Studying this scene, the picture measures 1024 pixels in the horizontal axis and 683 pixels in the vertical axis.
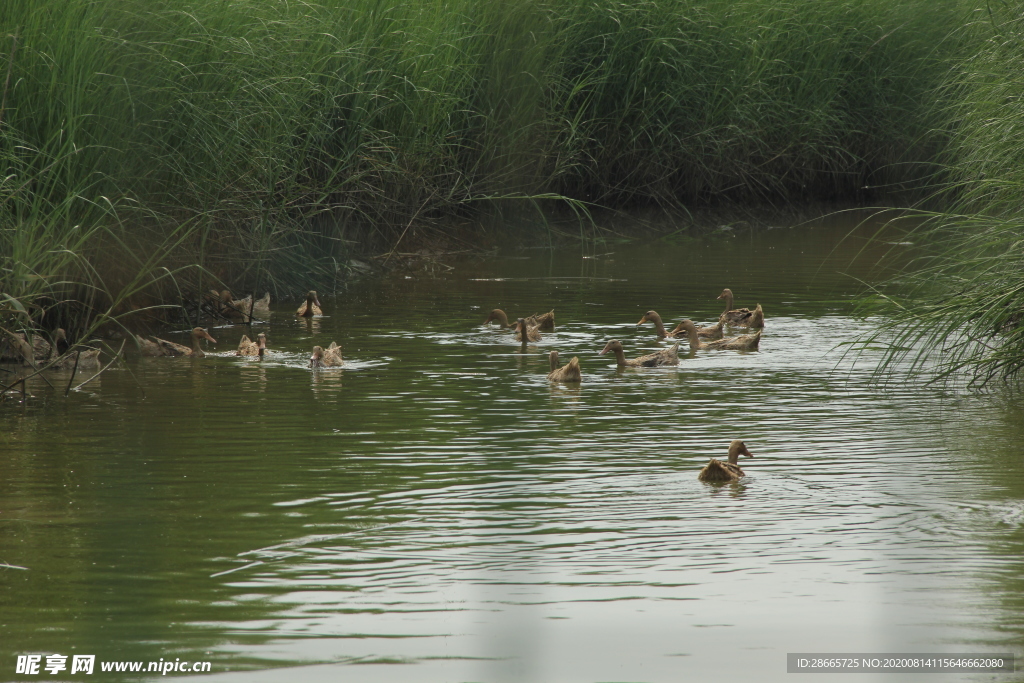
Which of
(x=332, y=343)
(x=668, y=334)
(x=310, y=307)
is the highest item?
(x=332, y=343)

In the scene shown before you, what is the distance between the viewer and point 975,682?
5.36 metres

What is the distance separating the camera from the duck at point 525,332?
13.7 m

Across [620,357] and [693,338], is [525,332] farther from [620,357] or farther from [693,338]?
[693,338]

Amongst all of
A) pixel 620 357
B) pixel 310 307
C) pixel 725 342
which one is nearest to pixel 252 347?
pixel 310 307

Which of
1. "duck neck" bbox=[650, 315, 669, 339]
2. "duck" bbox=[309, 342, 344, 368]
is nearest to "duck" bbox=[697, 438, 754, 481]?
"duck" bbox=[309, 342, 344, 368]

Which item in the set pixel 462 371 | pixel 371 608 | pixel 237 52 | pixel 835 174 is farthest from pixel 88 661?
pixel 835 174

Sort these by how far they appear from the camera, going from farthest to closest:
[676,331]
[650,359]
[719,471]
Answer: [676,331] < [650,359] < [719,471]

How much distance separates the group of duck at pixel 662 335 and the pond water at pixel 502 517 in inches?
6.9

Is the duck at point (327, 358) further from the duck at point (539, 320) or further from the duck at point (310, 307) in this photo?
the duck at point (310, 307)

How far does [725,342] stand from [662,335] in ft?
2.13

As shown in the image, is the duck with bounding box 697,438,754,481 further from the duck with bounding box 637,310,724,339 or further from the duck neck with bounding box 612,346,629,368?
the duck with bounding box 637,310,724,339

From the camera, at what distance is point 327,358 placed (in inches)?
489

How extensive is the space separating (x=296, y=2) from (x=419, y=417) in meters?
7.21

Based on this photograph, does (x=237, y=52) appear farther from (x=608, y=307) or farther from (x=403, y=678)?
(x=403, y=678)
